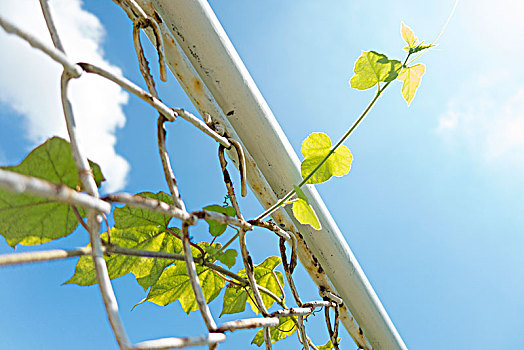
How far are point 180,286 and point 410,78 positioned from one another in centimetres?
29

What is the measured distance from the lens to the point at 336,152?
335 millimetres

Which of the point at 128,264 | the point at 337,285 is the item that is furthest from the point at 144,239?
the point at 337,285

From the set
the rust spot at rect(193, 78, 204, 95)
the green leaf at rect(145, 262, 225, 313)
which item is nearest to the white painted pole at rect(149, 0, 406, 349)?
the rust spot at rect(193, 78, 204, 95)

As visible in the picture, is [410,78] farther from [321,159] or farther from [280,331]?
[280,331]

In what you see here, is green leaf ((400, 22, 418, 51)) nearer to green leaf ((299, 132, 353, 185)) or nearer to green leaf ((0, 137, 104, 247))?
green leaf ((299, 132, 353, 185))

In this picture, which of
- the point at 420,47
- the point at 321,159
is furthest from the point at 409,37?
the point at 321,159

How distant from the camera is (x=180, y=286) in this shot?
1.06 ft

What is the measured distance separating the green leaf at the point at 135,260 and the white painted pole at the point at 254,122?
0.41ft

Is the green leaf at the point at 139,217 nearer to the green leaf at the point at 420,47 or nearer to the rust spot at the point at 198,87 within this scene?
the rust spot at the point at 198,87

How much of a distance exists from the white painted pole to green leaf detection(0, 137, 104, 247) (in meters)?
0.17

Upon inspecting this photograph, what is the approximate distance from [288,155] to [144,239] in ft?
0.57

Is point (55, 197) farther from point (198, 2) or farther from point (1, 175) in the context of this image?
point (198, 2)

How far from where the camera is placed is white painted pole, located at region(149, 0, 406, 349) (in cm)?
29

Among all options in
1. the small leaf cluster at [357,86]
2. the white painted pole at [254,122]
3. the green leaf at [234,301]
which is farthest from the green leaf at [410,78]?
the green leaf at [234,301]
